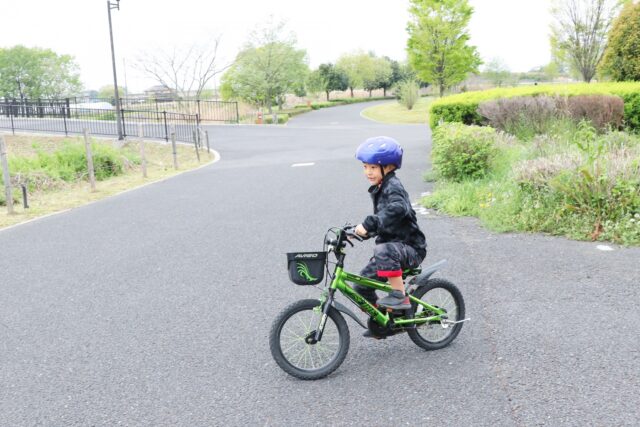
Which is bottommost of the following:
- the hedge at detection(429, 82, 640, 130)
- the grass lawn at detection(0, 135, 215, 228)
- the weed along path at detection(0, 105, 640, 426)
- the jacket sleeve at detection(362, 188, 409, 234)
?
the weed along path at detection(0, 105, 640, 426)

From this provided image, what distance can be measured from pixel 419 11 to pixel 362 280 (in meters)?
44.1

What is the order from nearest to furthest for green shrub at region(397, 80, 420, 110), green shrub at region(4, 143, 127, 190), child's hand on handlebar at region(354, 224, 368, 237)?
1. child's hand on handlebar at region(354, 224, 368, 237)
2. green shrub at region(4, 143, 127, 190)
3. green shrub at region(397, 80, 420, 110)

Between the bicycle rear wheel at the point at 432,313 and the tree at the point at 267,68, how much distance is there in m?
39.8

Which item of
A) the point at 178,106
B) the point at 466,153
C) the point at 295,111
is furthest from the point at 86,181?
the point at 295,111

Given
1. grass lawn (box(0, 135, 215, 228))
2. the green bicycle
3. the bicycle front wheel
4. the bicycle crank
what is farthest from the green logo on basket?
grass lawn (box(0, 135, 215, 228))

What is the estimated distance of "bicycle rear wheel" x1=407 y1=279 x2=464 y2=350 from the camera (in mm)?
4160

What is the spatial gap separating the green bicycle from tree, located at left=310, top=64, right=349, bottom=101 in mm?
63173

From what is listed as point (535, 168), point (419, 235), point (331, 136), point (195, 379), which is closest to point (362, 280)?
point (419, 235)

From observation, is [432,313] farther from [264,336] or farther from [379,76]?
[379,76]

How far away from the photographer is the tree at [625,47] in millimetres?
15977

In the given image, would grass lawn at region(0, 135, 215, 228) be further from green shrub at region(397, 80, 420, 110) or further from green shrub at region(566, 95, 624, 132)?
green shrub at region(397, 80, 420, 110)

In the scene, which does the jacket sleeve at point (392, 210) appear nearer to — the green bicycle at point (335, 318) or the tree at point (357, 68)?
the green bicycle at point (335, 318)

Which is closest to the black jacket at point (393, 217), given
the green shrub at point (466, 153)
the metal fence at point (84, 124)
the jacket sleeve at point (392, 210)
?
the jacket sleeve at point (392, 210)

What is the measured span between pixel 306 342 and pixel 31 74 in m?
71.2
